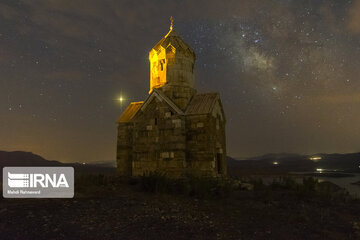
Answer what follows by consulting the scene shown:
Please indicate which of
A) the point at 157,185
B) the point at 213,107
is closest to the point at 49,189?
the point at 157,185

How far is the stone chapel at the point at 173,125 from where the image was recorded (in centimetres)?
1528

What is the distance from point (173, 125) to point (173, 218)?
28.2 feet

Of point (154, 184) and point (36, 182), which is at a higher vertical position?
point (36, 182)

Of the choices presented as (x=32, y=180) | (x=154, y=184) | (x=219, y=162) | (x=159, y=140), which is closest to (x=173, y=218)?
(x=154, y=184)

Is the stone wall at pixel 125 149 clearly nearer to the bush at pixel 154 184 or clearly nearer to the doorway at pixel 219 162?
the bush at pixel 154 184

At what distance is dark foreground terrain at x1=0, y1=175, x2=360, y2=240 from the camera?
627 cm

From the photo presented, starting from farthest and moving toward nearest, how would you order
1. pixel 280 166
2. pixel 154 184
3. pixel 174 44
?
1. pixel 280 166
2. pixel 174 44
3. pixel 154 184

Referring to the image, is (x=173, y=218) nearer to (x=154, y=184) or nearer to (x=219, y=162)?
(x=154, y=184)

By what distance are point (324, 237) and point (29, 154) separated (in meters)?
150

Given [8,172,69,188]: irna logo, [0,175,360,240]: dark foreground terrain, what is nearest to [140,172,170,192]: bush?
[0,175,360,240]: dark foreground terrain

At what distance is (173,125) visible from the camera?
15734mm

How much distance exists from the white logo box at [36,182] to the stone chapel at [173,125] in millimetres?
6373

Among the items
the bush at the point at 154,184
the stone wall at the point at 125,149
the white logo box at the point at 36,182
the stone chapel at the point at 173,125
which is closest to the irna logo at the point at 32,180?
the white logo box at the point at 36,182

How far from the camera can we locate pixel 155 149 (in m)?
15.9
